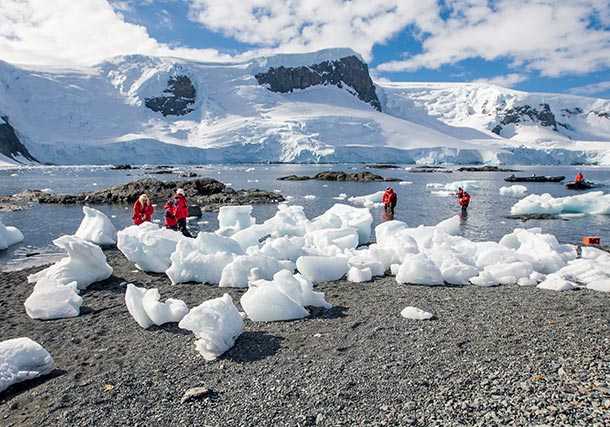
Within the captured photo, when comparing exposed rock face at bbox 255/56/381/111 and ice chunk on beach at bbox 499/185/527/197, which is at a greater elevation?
exposed rock face at bbox 255/56/381/111

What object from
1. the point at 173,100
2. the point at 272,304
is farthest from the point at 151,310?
the point at 173,100

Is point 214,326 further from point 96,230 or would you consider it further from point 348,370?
point 96,230

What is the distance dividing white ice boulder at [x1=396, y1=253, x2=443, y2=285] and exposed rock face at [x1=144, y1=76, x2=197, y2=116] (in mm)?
109734

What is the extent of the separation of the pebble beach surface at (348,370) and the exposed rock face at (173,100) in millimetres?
110975

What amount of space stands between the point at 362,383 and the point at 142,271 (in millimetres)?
6780

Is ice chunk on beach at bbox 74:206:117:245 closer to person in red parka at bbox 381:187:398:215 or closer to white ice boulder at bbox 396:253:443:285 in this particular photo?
white ice boulder at bbox 396:253:443:285

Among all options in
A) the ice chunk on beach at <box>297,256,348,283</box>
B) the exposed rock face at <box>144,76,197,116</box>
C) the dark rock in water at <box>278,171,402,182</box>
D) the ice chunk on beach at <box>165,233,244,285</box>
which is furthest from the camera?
the exposed rock face at <box>144,76,197,116</box>

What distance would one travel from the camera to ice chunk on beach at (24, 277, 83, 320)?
7109 millimetres

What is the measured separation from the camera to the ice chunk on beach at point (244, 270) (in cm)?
862

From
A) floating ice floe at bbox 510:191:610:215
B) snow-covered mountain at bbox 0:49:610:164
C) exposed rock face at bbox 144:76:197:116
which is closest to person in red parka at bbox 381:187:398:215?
floating ice floe at bbox 510:191:610:215

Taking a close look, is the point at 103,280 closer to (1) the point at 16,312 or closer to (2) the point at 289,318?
(1) the point at 16,312

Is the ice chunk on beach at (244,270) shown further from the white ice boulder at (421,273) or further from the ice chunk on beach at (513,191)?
the ice chunk on beach at (513,191)

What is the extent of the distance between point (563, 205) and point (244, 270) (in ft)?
61.2

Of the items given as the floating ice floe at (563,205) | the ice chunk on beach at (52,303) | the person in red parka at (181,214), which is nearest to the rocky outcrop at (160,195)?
the person in red parka at (181,214)
